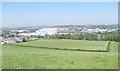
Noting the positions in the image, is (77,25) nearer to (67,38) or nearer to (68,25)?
(68,25)

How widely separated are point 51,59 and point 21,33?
3986 mm

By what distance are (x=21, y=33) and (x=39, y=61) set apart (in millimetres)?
4036

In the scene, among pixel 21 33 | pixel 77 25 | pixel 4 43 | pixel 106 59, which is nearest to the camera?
pixel 106 59

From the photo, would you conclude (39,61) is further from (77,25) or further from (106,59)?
(77,25)

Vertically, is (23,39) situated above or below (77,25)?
below

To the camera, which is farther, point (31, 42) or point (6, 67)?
point (31, 42)

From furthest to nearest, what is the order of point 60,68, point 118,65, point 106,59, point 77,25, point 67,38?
point 67,38 → point 77,25 → point 106,59 → point 118,65 → point 60,68

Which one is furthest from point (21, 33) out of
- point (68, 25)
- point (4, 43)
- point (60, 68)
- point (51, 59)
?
point (60, 68)

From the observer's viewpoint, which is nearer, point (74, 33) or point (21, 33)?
point (21, 33)

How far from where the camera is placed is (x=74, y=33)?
33.1 ft

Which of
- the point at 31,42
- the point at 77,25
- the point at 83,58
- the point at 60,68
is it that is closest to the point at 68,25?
the point at 77,25

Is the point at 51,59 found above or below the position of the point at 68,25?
below

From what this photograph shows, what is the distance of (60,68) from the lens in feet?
15.6

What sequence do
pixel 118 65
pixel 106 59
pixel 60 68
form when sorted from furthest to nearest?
pixel 106 59
pixel 118 65
pixel 60 68
